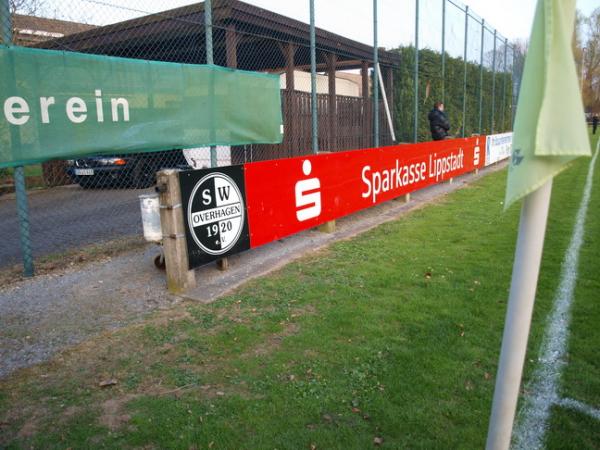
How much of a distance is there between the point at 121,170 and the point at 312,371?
31.5 ft

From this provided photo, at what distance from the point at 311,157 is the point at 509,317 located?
16.8ft

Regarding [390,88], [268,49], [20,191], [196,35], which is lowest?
[20,191]

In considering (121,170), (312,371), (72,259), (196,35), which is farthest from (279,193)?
(121,170)

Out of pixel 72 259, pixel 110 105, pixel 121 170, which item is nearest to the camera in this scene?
pixel 110 105

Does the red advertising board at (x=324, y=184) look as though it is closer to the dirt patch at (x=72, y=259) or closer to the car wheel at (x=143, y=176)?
the dirt patch at (x=72, y=259)

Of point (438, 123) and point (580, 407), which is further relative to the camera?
point (438, 123)

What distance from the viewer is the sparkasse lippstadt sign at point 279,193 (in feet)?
16.7

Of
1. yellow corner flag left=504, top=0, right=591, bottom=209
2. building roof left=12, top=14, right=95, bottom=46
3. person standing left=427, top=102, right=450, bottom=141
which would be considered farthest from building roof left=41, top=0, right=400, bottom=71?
yellow corner flag left=504, top=0, right=591, bottom=209

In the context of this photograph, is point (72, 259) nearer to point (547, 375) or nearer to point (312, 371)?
point (312, 371)

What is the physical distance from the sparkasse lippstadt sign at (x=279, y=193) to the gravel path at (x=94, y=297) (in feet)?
0.91

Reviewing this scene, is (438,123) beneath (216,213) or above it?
above

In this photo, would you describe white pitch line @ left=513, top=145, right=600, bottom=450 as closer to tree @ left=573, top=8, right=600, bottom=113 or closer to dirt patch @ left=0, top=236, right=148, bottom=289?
dirt patch @ left=0, top=236, right=148, bottom=289

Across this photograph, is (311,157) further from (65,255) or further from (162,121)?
(65,255)

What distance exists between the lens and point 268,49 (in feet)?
52.2
